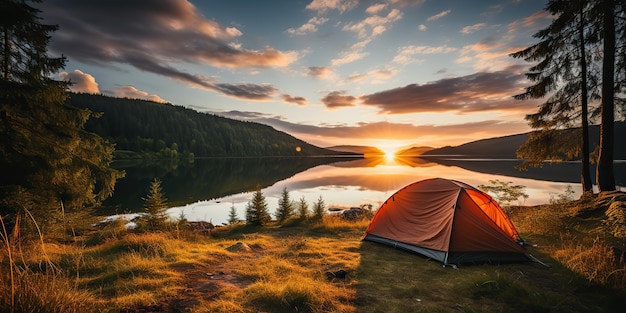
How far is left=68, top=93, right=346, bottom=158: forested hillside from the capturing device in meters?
119

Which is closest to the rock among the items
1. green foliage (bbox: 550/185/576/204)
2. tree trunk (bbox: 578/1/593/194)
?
green foliage (bbox: 550/185/576/204)

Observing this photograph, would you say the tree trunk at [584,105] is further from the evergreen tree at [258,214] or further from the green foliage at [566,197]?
the evergreen tree at [258,214]

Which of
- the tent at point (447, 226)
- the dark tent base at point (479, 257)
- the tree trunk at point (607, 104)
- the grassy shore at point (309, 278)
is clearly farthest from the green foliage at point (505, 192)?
the dark tent base at point (479, 257)

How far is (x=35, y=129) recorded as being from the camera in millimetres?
11164

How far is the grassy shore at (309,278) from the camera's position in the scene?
5.32 metres

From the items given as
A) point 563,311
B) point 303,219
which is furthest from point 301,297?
point 303,219

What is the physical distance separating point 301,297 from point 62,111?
13462 millimetres

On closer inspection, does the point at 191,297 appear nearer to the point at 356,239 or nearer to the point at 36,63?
the point at 356,239

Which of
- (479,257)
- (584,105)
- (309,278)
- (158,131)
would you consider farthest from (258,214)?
(158,131)

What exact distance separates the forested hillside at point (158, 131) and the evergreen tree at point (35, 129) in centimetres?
11047

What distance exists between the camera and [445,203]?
9734 millimetres

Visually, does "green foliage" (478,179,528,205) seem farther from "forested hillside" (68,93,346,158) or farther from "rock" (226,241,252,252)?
"forested hillside" (68,93,346,158)

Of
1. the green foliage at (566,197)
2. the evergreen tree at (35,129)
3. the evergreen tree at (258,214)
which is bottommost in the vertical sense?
the evergreen tree at (258,214)

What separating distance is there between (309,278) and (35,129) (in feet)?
41.1
